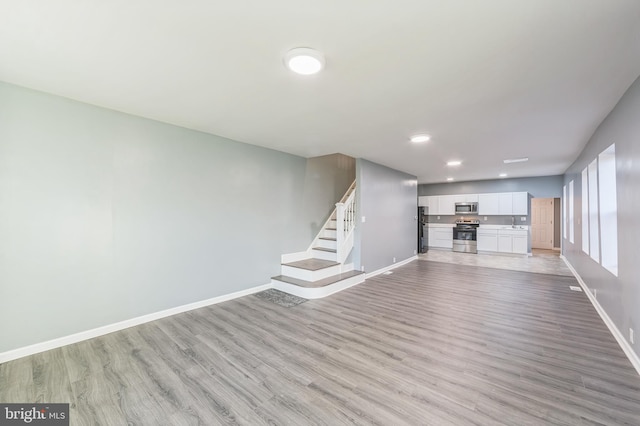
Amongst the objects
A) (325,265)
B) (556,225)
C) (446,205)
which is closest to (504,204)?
(446,205)

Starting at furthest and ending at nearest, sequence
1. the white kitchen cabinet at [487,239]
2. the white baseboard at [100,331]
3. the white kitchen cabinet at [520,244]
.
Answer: the white kitchen cabinet at [487,239] < the white kitchen cabinet at [520,244] < the white baseboard at [100,331]

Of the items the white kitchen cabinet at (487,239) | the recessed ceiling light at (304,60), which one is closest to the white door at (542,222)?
the white kitchen cabinet at (487,239)

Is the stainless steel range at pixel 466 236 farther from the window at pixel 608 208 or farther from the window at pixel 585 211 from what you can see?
the window at pixel 608 208

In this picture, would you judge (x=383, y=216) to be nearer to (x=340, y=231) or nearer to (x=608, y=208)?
(x=340, y=231)

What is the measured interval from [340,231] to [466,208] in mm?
6466

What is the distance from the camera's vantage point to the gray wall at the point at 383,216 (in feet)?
18.2

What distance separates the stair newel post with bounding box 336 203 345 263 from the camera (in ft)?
17.3

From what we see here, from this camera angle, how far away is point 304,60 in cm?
201

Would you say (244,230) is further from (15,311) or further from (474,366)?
(474,366)

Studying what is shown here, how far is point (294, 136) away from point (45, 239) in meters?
3.17

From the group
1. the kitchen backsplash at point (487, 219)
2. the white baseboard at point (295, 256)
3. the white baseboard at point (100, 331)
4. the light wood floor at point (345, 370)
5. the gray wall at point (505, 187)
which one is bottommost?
the light wood floor at point (345, 370)

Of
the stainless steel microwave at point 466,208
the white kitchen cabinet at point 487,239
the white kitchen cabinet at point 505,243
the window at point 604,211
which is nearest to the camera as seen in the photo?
the window at point 604,211

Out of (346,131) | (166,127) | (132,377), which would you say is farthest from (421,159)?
(132,377)

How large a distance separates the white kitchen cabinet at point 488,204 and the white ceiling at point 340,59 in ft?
19.7
